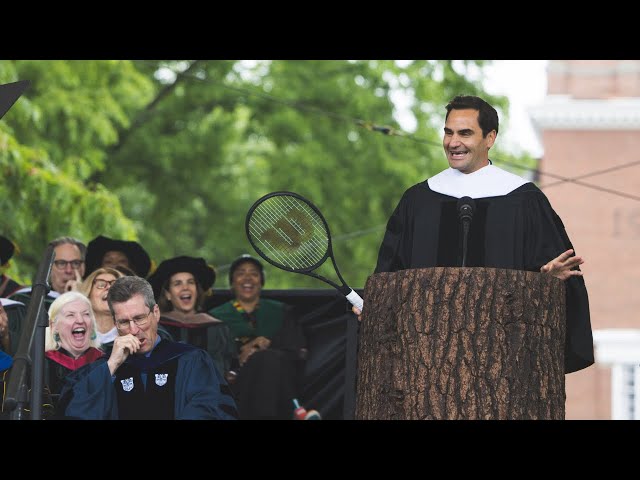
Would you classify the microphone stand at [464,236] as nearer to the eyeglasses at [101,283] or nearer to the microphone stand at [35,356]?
the microphone stand at [35,356]

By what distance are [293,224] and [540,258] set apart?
108 cm

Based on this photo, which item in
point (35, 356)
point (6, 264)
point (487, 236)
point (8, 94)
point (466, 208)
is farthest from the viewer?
point (6, 264)

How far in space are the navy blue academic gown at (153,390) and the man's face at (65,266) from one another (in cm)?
185

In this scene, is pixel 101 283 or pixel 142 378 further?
pixel 101 283

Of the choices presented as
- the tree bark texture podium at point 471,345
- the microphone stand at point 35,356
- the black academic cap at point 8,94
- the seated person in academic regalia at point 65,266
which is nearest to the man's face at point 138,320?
the microphone stand at point 35,356

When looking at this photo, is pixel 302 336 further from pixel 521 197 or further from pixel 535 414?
pixel 535 414

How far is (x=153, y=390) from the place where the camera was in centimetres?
732

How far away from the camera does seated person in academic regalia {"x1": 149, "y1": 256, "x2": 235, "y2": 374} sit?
9086mm

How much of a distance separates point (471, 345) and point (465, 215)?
0.63 metres

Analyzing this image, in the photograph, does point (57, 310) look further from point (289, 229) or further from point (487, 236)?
point (487, 236)

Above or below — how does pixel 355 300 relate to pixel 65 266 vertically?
below

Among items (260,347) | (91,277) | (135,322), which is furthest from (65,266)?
(135,322)

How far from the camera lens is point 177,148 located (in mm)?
21766

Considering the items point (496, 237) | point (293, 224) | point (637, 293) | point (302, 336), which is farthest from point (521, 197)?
point (637, 293)
